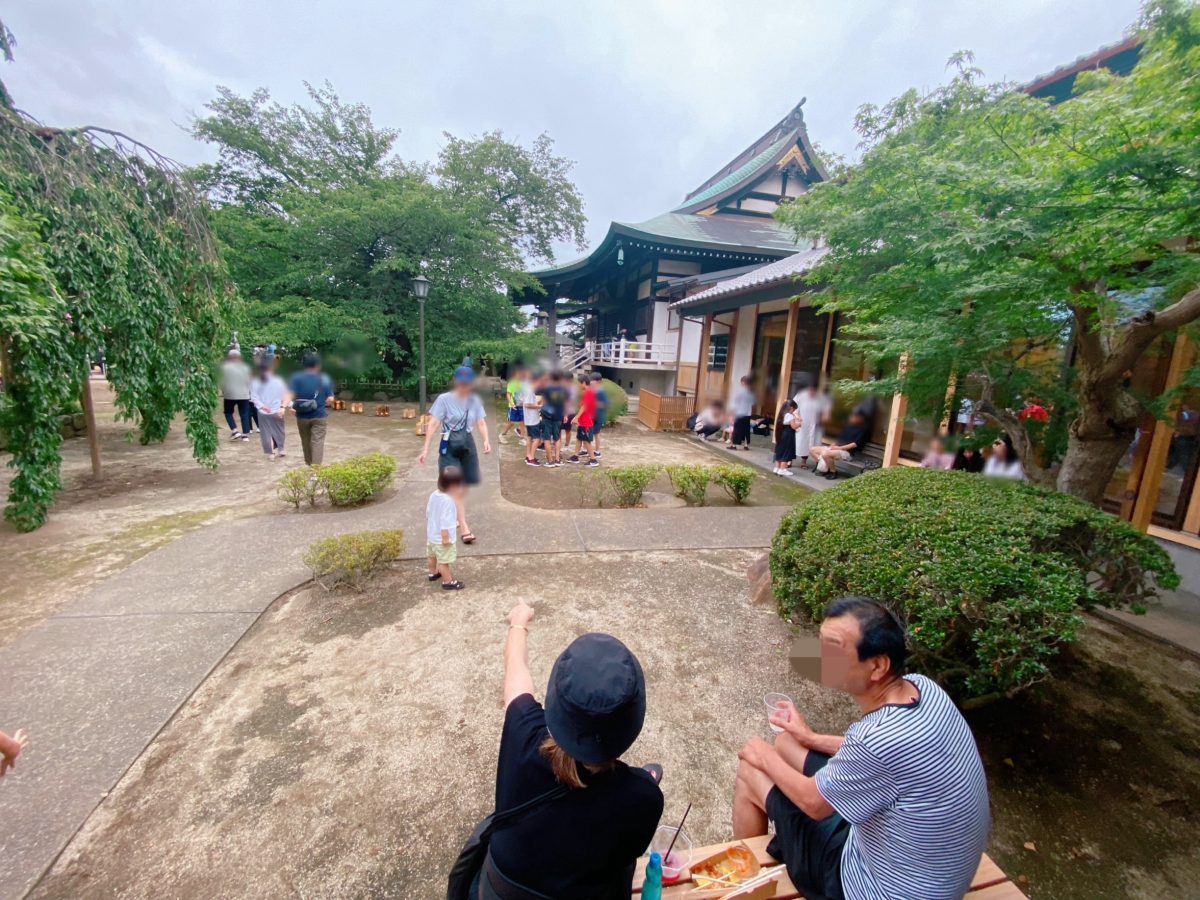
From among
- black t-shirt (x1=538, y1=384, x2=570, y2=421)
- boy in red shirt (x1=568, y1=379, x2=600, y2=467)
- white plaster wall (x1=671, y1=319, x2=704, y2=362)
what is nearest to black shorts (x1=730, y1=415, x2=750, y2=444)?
boy in red shirt (x1=568, y1=379, x2=600, y2=467)

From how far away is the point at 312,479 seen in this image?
5.42 metres

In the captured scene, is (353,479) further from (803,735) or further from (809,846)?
(809,846)

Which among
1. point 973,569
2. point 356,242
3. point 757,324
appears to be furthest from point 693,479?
point 356,242

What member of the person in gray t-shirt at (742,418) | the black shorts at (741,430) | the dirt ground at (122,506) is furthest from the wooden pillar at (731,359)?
the dirt ground at (122,506)

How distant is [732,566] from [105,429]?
11545mm

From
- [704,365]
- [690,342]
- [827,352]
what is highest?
[690,342]

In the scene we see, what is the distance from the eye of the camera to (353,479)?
5.29m

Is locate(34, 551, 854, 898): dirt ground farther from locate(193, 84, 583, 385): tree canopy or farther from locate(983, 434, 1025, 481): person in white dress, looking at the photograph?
locate(193, 84, 583, 385): tree canopy

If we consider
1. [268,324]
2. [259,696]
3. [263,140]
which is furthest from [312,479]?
[263,140]

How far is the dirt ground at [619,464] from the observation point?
20.2 ft

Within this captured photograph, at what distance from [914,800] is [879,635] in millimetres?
380

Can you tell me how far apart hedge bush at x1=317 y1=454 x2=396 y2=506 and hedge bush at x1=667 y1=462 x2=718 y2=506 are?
3.19m

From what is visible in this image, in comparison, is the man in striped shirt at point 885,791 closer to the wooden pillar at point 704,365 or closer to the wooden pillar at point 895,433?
the wooden pillar at point 895,433

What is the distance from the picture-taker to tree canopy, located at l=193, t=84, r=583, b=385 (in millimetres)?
14016
